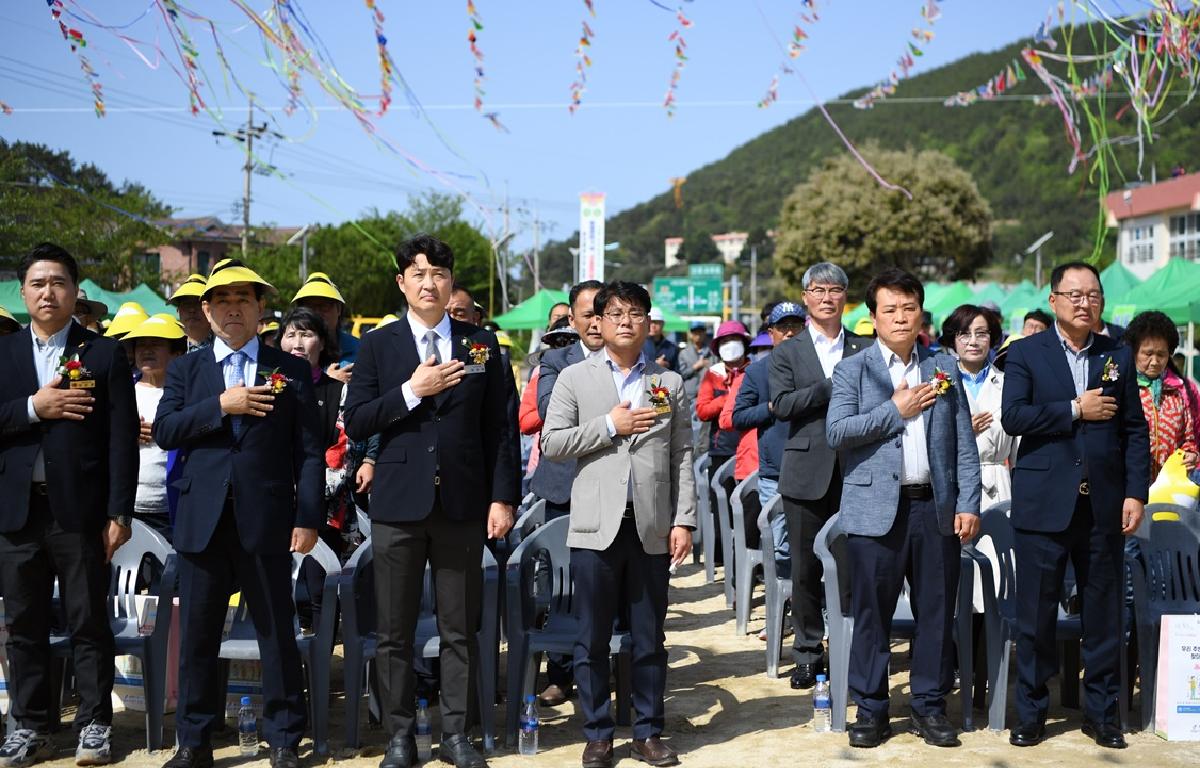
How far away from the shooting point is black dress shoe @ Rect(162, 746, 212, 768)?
4891 millimetres

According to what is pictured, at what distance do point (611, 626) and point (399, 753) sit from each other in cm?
102

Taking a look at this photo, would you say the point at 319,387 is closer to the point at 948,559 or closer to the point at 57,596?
the point at 57,596

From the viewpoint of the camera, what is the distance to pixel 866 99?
9.87 meters

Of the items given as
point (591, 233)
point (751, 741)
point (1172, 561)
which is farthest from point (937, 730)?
point (591, 233)

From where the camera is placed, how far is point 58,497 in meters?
5.08

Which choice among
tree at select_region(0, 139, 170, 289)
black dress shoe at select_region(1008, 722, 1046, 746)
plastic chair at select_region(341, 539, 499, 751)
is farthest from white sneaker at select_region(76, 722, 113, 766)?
tree at select_region(0, 139, 170, 289)

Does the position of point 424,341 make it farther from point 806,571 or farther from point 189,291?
point 806,571

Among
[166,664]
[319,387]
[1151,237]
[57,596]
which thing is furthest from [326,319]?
[1151,237]

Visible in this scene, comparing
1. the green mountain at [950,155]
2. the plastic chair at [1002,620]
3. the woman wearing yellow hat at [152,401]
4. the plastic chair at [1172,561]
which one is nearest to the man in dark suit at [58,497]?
the woman wearing yellow hat at [152,401]

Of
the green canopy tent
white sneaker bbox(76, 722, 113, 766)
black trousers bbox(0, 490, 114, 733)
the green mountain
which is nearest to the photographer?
white sneaker bbox(76, 722, 113, 766)

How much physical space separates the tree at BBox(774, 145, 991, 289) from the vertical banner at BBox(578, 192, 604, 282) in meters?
26.0

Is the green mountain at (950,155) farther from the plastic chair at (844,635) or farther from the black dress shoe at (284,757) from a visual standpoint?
the black dress shoe at (284,757)

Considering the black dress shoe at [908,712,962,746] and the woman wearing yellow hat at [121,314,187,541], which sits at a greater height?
the woman wearing yellow hat at [121,314,187,541]

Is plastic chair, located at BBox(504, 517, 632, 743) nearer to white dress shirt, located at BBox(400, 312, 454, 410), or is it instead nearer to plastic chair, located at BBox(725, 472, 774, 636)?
white dress shirt, located at BBox(400, 312, 454, 410)
